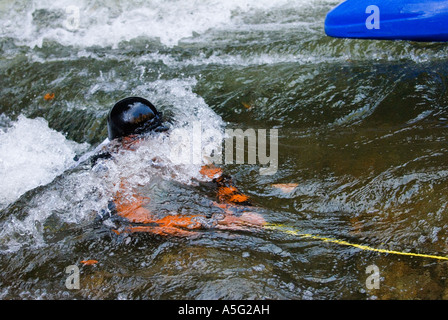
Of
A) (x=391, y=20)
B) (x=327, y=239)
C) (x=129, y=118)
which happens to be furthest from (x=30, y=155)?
(x=391, y=20)

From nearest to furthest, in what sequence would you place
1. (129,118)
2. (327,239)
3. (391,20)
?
(327,239) < (129,118) < (391,20)

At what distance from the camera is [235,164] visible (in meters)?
3.71

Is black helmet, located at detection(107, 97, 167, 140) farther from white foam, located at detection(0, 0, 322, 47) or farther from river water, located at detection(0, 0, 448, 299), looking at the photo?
white foam, located at detection(0, 0, 322, 47)

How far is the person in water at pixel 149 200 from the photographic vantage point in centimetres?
308

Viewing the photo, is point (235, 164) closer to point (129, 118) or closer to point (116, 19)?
point (129, 118)

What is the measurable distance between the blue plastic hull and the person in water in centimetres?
232

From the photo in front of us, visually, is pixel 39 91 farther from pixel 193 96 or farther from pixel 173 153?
pixel 173 153

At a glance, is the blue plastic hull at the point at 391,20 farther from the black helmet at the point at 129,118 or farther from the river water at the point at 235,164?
the black helmet at the point at 129,118

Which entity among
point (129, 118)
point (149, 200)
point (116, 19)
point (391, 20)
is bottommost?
point (149, 200)

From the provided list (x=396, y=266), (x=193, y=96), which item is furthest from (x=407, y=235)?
(x=193, y=96)

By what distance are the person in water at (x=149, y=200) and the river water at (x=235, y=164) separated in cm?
9

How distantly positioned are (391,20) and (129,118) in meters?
2.93

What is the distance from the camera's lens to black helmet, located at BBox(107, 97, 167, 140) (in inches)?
138

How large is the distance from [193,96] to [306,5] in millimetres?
2960
